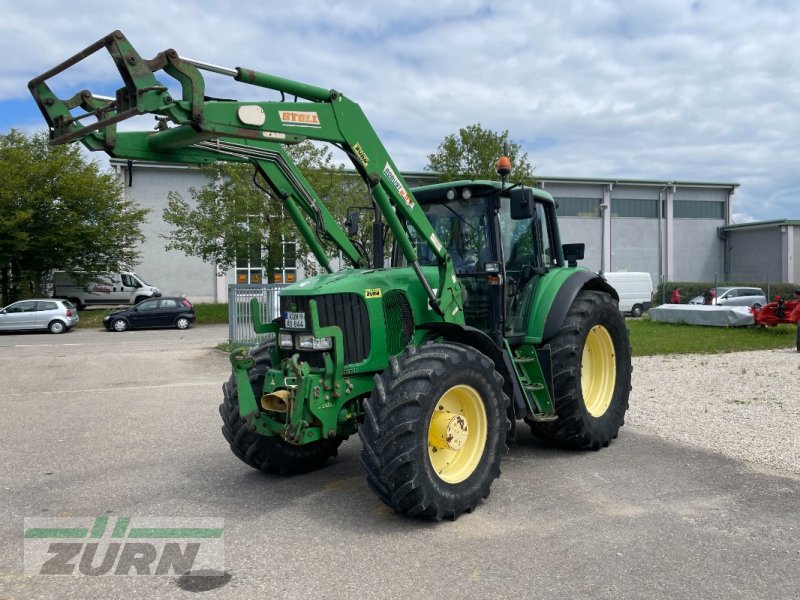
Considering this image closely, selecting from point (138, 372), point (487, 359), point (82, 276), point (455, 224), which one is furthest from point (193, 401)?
point (82, 276)

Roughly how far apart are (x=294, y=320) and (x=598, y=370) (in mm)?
3615

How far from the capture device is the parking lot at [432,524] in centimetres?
391

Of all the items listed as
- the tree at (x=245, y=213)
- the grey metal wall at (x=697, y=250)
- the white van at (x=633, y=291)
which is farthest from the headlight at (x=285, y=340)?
the grey metal wall at (x=697, y=250)

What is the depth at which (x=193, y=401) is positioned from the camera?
10.3 m

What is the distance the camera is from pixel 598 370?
743 cm

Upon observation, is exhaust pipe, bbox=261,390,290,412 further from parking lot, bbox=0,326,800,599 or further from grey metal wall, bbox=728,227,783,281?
grey metal wall, bbox=728,227,783,281

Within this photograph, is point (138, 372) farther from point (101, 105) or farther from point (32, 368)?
point (101, 105)

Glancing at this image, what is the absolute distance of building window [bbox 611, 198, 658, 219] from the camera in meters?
46.4

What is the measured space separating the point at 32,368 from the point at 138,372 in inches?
104

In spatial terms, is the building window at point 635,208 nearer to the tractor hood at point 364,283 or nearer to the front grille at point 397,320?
the tractor hood at point 364,283

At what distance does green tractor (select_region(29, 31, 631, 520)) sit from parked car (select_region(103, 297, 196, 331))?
69.3 feet

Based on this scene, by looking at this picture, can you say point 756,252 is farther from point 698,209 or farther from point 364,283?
point 364,283

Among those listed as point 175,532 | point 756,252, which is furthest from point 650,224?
point 175,532

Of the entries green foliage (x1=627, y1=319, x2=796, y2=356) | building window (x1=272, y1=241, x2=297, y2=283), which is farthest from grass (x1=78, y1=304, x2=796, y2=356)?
building window (x1=272, y1=241, x2=297, y2=283)
